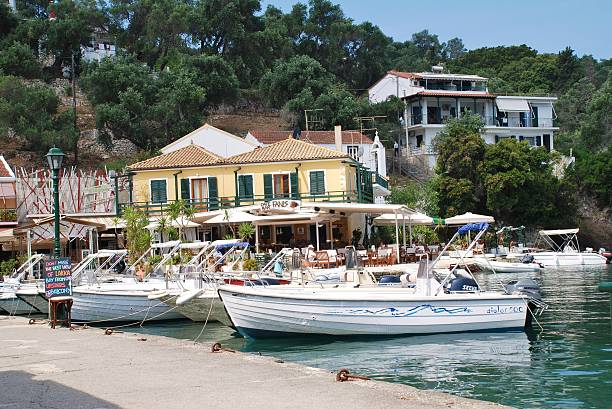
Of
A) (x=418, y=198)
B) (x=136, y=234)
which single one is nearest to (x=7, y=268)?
(x=136, y=234)

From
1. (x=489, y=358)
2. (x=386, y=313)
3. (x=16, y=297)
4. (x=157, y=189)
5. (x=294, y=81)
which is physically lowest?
(x=489, y=358)

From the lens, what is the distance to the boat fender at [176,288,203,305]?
21.3m

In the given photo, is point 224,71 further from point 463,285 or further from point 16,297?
point 463,285

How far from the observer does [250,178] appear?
43.4 m

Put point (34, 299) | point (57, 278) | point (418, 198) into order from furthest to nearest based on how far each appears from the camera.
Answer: point (418, 198)
point (34, 299)
point (57, 278)

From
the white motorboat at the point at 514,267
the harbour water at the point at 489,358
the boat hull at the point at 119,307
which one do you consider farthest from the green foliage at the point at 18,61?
the harbour water at the point at 489,358

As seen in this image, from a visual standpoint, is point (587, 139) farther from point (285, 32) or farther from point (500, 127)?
point (285, 32)

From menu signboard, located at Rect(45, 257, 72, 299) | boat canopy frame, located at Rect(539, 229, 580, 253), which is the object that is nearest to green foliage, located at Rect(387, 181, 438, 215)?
boat canopy frame, located at Rect(539, 229, 580, 253)

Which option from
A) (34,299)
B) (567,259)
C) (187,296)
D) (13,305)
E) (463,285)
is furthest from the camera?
(567,259)

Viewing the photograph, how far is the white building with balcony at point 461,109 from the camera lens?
265 ft

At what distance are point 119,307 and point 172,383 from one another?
44.9 feet

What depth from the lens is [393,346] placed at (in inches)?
725

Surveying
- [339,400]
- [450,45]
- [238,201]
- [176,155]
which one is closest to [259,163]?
[238,201]

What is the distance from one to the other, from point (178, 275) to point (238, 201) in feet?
63.2
